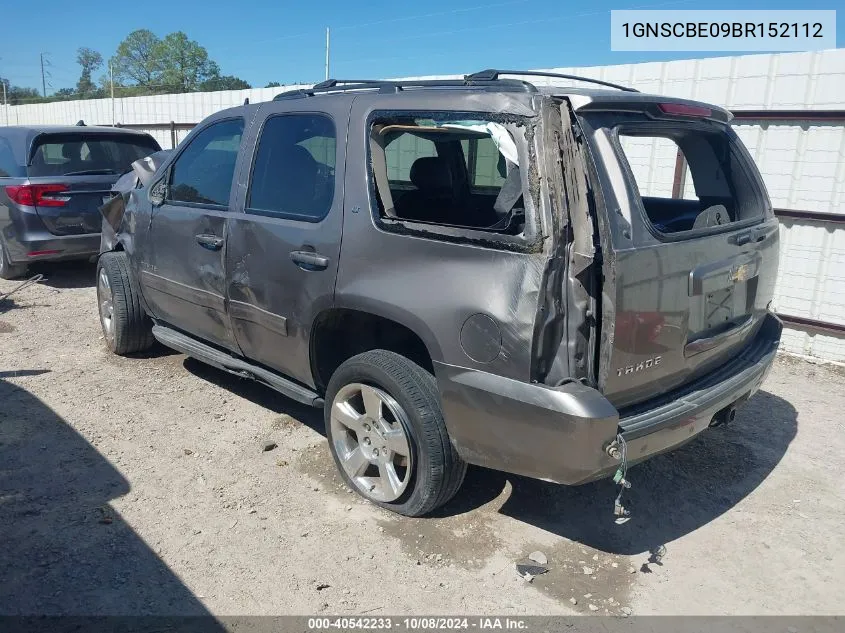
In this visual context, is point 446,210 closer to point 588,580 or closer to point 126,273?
point 588,580

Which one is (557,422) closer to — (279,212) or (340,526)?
(340,526)

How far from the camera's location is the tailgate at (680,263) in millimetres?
2678

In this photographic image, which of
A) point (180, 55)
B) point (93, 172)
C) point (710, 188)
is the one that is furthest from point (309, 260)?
point (180, 55)

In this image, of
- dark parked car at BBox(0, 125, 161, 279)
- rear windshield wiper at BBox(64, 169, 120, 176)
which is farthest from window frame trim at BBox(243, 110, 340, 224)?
rear windshield wiper at BBox(64, 169, 120, 176)

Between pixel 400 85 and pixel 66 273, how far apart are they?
A: 21.9 ft

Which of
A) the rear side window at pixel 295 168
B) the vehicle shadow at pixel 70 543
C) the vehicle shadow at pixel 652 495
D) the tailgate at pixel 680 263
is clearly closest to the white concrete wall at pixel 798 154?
the vehicle shadow at pixel 652 495

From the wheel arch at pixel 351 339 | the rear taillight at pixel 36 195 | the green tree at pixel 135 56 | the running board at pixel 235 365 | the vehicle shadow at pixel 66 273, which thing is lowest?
the vehicle shadow at pixel 66 273

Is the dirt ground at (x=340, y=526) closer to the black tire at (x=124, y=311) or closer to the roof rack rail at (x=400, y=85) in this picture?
the black tire at (x=124, y=311)

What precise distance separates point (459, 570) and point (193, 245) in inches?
102

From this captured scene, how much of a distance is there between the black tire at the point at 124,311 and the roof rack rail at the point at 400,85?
7.04ft

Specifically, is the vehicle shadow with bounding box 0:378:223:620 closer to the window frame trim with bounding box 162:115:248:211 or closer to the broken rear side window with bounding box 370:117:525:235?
Answer: the window frame trim with bounding box 162:115:248:211

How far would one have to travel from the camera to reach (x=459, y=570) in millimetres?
3066

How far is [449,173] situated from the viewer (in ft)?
14.6

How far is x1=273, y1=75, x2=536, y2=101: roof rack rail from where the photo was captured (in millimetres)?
2896
